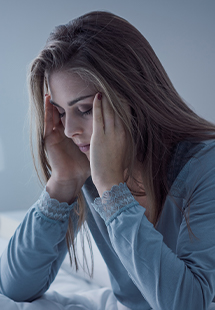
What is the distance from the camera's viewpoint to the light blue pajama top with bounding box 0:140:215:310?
788 millimetres

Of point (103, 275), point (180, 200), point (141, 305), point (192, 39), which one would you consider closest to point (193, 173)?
point (180, 200)

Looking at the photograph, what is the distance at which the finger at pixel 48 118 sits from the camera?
1140mm

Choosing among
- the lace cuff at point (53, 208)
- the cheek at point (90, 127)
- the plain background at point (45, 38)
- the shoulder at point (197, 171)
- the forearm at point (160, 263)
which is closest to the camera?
the forearm at point (160, 263)

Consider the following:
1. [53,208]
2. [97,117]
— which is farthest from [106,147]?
[53,208]

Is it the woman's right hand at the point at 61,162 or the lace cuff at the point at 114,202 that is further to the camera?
the woman's right hand at the point at 61,162

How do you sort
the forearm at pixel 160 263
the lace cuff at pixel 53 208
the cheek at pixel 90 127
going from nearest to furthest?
the forearm at pixel 160 263 < the cheek at pixel 90 127 < the lace cuff at pixel 53 208

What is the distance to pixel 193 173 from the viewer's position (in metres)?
0.92

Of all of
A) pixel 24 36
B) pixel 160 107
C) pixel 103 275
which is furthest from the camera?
pixel 24 36

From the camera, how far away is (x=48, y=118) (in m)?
1.17

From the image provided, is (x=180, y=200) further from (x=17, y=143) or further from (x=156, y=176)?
(x=17, y=143)

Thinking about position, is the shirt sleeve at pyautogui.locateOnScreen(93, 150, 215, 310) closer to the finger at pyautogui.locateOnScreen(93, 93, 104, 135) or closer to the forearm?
the forearm

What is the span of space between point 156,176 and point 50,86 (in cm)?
39

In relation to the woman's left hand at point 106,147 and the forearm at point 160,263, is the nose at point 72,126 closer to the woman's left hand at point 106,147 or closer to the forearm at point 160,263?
the woman's left hand at point 106,147

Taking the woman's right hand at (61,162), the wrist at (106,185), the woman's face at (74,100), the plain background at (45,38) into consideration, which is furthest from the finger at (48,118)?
the plain background at (45,38)
